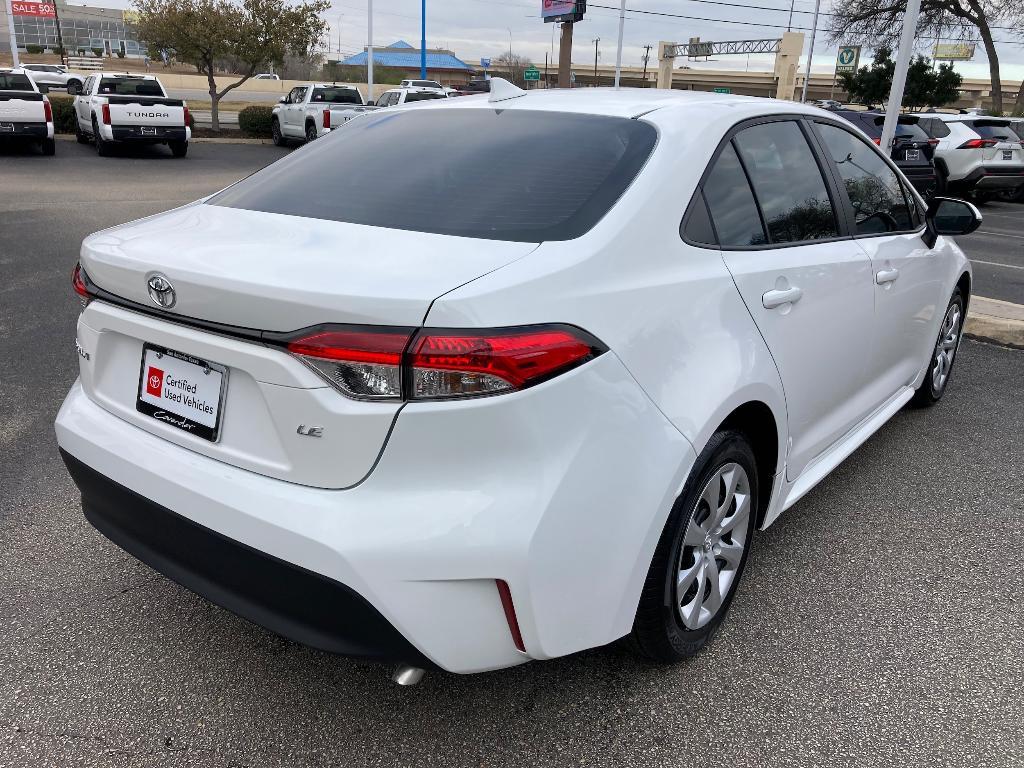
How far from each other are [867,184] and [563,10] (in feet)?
137

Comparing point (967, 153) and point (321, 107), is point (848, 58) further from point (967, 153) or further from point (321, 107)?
point (321, 107)

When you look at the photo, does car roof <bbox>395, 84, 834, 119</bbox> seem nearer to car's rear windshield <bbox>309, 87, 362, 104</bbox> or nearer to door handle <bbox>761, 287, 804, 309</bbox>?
door handle <bbox>761, 287, 804, 309</bbox>

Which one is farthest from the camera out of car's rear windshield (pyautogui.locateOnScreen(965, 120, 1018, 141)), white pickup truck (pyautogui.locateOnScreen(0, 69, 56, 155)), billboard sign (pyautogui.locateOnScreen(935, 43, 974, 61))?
billboard sign (pyautogui.locateOnScreen(935, 43, 974, 61))

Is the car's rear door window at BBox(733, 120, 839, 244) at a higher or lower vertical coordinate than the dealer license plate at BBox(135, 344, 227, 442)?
higher

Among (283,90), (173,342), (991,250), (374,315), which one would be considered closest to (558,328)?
(374,315)

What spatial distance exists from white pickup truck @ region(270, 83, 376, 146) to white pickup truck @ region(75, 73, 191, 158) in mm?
3675

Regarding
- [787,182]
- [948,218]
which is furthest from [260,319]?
[948,218]

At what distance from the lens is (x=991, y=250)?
37.2ft

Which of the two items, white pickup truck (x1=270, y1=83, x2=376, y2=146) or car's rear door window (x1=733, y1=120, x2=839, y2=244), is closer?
car's rear door window (x1=733, y1=120, x2=839, y2=244)

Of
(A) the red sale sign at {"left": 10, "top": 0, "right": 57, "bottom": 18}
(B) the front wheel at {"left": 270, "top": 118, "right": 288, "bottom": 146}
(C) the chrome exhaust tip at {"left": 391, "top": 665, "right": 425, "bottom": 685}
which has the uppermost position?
(A) the red sale sign at {"left": 10, "top": 0, "right": 57, "bottom": 18}

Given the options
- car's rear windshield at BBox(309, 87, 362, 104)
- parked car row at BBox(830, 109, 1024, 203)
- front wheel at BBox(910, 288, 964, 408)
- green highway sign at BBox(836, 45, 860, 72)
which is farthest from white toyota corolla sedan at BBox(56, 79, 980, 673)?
green highway sign at BBox(836, 45, 860, 72)

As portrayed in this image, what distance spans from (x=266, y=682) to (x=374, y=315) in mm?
1298

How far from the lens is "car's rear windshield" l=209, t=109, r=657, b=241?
7.44 feet

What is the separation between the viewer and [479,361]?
1.81 m
